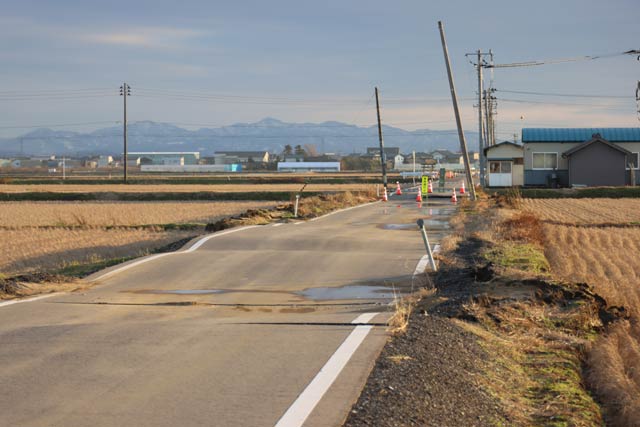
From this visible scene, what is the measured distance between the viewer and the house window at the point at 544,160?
202ft

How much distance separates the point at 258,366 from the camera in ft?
24.2

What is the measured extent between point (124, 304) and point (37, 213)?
27.5 metres

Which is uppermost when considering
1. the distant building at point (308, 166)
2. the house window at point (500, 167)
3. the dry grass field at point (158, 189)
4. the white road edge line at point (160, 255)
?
the distant building at point (308, 166)

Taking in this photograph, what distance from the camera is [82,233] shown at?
26.7 metres

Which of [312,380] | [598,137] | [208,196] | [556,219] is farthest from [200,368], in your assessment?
[598,137]

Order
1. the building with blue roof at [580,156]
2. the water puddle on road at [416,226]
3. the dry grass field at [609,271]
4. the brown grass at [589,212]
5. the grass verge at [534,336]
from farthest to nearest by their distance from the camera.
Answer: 1. the building with blue roof at [580,156]
2. the brown grass at [589,212]
3. the water puddle on road at [416,226]
4. the dry grass field at [609,271]
5. the grass verge at [534,336]

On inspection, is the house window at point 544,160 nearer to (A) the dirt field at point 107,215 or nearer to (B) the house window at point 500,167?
(B) the house window at point 500,167

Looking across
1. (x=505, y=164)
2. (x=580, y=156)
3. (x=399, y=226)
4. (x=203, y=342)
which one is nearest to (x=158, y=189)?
(x=505, y=164)

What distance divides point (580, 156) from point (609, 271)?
45.2m

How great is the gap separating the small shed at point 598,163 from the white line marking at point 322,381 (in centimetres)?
5347

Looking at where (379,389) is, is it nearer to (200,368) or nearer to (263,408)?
(263,408)

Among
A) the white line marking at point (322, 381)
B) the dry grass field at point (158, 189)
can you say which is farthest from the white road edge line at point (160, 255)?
the dry grass field at point (158, 189)

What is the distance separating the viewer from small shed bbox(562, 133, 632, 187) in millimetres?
59375

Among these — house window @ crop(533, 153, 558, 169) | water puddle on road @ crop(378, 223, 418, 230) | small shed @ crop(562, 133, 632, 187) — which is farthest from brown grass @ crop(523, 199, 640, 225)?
house window @ crop(533, 153, 558, 169)
